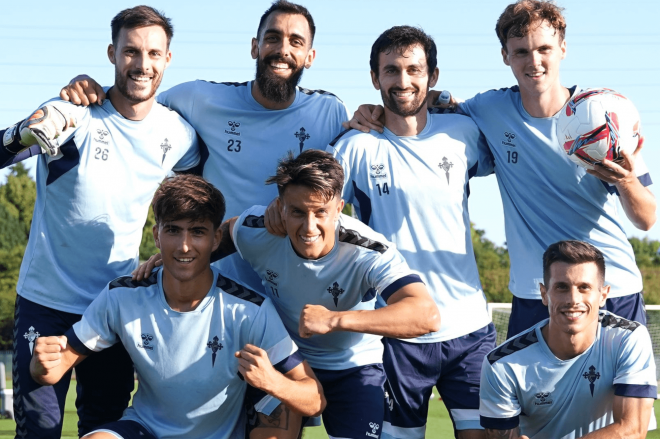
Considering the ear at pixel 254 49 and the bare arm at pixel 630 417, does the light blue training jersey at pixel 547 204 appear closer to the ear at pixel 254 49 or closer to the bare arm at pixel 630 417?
the bare arm at pixel 630 417

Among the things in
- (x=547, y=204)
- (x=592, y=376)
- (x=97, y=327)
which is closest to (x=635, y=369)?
(x=592, y=376)

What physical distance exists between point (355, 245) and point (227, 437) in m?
1.28

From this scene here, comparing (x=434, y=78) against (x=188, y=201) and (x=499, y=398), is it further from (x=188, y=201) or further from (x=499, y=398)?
(x=499, y=398)

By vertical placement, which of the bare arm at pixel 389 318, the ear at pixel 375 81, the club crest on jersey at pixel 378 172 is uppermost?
the ear at pixel 375 81

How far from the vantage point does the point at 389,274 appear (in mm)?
4602

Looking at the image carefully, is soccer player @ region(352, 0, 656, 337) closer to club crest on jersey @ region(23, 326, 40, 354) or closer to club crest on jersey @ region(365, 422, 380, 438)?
club crest on jersey @ region(365, 422, 380, 438)

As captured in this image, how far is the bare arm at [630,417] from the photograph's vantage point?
4.52m

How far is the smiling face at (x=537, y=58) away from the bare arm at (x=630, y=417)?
6.25 ft

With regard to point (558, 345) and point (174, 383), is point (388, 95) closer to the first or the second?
point (558, 345)

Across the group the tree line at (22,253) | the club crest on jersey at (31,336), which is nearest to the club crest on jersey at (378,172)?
the club crest on jersey at (31,336)

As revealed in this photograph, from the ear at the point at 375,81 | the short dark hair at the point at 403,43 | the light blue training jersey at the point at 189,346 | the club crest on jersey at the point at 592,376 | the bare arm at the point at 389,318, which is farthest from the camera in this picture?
the ear at the point at 375,81

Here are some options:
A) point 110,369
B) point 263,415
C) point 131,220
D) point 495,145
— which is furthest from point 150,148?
point 495,145

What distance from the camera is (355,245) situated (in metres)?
4.75

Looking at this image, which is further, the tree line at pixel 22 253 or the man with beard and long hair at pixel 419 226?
the tree line at pixel 22 253
